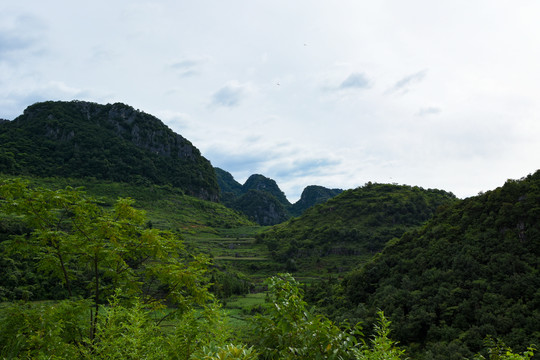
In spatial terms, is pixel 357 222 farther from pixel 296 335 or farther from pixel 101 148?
pixel 101 148

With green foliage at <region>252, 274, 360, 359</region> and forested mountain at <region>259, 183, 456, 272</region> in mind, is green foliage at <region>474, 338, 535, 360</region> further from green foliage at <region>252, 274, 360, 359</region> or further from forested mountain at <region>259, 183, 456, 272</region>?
forested mountain at <region>259, 183, 456, 272</region>

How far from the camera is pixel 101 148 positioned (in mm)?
151125

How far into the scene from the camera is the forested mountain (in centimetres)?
7650

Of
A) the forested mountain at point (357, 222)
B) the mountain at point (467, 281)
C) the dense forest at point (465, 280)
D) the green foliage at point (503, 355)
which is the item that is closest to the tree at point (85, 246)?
the green foliage at point (503, 355)

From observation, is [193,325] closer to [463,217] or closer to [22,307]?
[22,307]

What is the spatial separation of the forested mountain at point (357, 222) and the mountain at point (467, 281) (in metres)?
42.4

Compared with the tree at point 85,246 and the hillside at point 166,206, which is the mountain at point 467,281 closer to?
Answer: the tree at point 85,246

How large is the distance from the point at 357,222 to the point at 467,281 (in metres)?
63.3

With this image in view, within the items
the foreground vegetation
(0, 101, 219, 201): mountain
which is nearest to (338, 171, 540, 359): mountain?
the foreground vegetation

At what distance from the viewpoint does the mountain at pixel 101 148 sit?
128 meters

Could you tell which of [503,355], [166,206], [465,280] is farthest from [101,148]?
[503,355]

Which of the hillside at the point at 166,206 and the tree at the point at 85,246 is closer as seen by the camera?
the tree at the point at 85,246

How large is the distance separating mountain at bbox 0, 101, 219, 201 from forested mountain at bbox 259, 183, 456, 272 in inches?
3462

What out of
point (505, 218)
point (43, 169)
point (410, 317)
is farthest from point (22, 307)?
point (43, 169)
